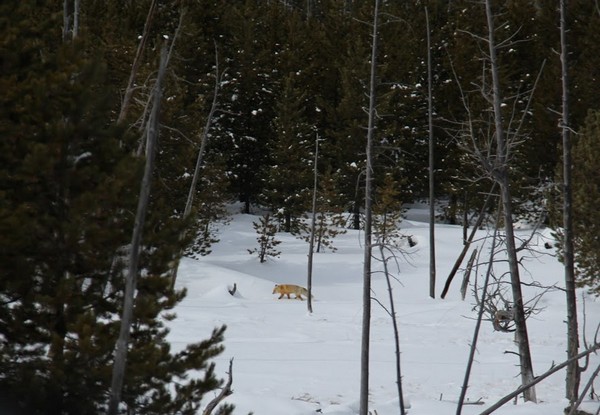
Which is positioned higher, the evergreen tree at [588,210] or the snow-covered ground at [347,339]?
the evergreen tree at [588,210]

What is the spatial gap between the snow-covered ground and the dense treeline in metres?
1.84

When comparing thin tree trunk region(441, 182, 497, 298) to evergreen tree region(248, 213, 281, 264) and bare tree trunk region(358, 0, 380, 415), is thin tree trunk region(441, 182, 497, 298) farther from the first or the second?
evergreen tree region(248, 213, 281, 264)

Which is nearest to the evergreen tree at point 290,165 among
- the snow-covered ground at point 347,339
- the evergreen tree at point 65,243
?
the snow-covered ground at point 347,339

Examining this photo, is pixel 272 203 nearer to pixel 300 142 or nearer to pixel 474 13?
pixel 300 142

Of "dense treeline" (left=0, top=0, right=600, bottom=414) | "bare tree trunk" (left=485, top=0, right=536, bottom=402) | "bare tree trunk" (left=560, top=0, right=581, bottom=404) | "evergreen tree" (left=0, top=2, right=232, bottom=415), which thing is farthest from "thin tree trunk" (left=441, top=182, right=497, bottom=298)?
"evergreen tree" (left=0, top=2, right=232, bottom=415)

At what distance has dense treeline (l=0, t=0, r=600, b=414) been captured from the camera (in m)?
4.45

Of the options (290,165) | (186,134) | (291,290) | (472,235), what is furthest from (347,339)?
(290,165)

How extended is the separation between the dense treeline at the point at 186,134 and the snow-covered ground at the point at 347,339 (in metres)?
1.84

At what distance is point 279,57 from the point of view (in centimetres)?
3234

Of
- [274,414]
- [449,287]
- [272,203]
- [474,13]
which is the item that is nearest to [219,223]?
[272,203]

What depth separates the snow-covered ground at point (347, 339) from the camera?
28.3ft

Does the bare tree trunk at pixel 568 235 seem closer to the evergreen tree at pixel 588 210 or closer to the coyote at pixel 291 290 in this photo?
the evergreen tree at pixel 588 210

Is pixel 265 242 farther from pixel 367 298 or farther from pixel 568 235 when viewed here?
pixel 367 298

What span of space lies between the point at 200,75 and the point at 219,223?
23.4 feet
